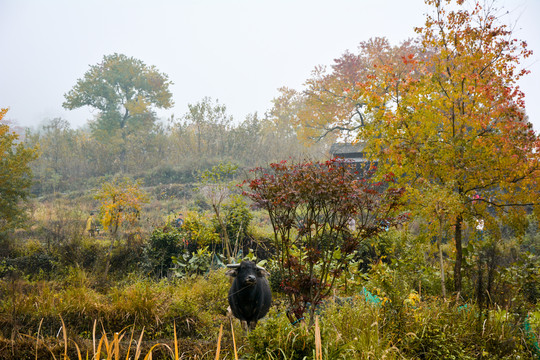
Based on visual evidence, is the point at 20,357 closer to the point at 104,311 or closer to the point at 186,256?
the point at 104,311

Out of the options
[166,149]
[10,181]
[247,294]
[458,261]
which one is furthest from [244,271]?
[166,149]

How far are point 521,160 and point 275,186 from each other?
376 cm

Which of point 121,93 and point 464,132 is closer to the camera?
point 464,132

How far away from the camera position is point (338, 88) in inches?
688

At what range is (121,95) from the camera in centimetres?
2467

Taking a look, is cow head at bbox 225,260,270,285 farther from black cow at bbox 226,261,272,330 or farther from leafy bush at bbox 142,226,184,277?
leafy bush at bbox 142,226,184,277

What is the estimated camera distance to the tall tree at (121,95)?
76.8 feet

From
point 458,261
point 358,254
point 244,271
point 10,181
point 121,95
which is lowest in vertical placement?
point 358,254

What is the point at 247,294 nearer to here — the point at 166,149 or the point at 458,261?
the point at 458,261

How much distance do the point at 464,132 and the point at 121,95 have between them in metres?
24.4

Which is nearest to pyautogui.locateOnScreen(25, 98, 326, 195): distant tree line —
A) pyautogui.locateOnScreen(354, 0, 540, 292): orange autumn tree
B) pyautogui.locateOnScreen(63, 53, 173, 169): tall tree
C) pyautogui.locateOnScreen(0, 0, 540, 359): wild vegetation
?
pyautogui.locateOnScreen(63, 53, 173, 169): tall tree

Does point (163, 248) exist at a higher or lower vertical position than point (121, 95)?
lower

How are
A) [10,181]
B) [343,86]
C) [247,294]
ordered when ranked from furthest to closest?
[343,86] → [10,181] → [247,294]

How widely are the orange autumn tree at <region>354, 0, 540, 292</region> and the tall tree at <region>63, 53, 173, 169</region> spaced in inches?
823
